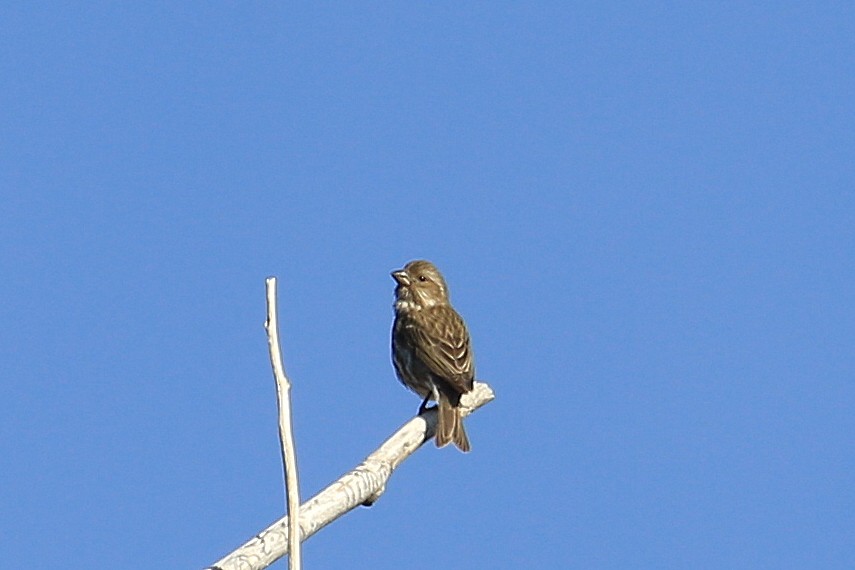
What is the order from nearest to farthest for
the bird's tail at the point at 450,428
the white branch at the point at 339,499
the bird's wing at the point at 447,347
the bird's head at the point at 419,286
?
1. the white branch at the point at 339,499
2. the bird's tail at the point at 450,428
3. the bird's wing at the point at 447,347
4. the bird's head at the point at 419,286

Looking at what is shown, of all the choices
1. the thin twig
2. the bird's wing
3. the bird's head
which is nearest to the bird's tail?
the bird's wing

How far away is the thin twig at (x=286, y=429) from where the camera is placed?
454 centimetres

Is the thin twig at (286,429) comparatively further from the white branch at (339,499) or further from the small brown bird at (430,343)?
the small brown bird at (430,343)

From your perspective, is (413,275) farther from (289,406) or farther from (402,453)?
(289,406)

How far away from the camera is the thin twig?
454cm

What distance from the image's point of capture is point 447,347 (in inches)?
455

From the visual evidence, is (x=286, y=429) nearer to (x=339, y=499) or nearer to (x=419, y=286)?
(x=339, y=499)

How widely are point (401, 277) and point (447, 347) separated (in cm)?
95

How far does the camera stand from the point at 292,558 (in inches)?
179

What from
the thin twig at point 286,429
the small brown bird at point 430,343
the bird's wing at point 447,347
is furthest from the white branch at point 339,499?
the bird's wing at point 447,347

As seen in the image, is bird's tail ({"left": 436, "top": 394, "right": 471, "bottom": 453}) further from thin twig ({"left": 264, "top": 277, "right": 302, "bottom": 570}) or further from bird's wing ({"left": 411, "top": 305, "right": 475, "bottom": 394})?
thin twig ({"left": 264, "top": 277, "right": 302, "bottom": 570})

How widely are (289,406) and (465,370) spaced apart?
6459mm

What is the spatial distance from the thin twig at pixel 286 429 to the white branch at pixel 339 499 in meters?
0.35

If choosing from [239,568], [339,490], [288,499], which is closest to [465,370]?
[339,490]
